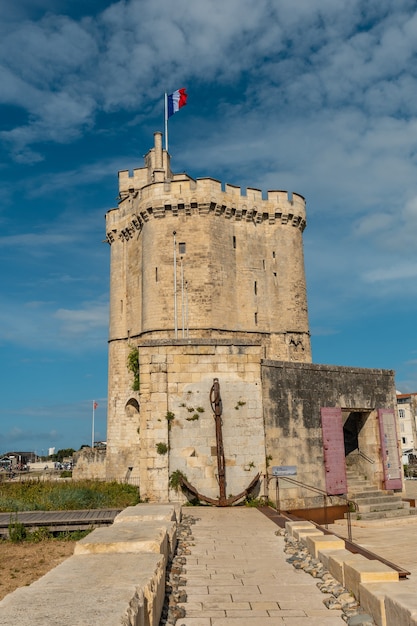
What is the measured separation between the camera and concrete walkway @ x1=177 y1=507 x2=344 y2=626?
16.5 ft

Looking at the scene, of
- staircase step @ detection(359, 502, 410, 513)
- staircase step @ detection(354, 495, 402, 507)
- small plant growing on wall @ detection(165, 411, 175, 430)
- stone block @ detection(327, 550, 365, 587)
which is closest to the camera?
stone block @ detection(327, 550, 365, 587)

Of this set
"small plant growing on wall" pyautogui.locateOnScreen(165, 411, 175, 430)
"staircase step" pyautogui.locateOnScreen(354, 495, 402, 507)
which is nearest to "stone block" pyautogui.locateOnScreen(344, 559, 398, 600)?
"small plant growing on wall" pyautogui.locateOnScreen(165, 411, 175, 430)

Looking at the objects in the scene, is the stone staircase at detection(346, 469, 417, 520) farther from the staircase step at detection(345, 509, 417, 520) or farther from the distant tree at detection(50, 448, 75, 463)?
the distant tree at detection(50, 448, 75, 463)

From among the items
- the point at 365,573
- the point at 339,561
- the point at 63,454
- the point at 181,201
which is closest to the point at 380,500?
the point at 339,561

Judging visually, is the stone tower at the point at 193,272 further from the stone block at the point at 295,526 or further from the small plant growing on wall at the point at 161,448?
the stone block at the point at 295,526

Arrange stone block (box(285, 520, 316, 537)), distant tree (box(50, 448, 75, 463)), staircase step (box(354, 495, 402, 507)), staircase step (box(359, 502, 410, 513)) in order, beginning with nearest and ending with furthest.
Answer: stone block (box(285, 520, 316, 537)) < staircase step (box(359, 502, 410, 513)) < staircase step (box(354, 495, 402, 507)) < distant tree (box(50, 448, 75, 463))

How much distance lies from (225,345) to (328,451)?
175 inches

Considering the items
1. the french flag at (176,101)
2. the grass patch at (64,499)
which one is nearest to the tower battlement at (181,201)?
the french flag at (176,101)

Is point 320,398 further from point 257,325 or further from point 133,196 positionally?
point 133,196

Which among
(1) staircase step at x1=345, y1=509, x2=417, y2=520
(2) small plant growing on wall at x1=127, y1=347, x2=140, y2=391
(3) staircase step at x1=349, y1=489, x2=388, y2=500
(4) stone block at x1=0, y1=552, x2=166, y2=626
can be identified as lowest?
(1) staircase step at x1=345, y1=509, x2=417, y2=520

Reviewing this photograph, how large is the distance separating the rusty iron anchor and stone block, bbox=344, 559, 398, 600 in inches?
296

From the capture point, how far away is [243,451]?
44.5 feet

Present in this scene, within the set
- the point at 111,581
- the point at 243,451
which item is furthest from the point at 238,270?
the point at 111,581

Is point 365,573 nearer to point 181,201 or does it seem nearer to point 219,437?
point 219,437
